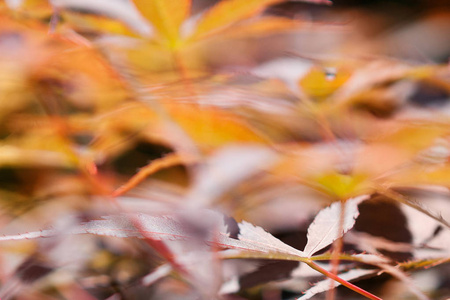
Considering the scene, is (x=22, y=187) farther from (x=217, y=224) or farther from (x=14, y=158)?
(x=217, y=224)

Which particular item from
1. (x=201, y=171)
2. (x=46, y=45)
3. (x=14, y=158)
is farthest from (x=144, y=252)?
(x=46, y=45)

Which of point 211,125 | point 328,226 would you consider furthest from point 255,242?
point 211,125

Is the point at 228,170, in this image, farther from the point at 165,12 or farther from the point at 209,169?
the point at 165,12

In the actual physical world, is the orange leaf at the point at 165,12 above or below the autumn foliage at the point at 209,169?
above

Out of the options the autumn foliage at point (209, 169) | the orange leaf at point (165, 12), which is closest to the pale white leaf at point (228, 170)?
the autumn foliage at point (209, 169)

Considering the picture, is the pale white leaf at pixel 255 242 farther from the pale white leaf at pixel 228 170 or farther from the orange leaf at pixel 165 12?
the orange leaf at pixel 165 12

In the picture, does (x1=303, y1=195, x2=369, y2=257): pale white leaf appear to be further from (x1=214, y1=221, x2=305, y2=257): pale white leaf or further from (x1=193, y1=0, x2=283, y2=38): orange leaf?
(x1=193, y1=0, x2=283, y2=38): orange leaf

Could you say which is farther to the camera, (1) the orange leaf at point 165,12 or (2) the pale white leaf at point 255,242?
(1) the orange leaf at point 165,12

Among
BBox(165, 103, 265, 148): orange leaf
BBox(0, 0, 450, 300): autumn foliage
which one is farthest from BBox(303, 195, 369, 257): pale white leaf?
BBox(165, 103, 265, 148): orange leaf
